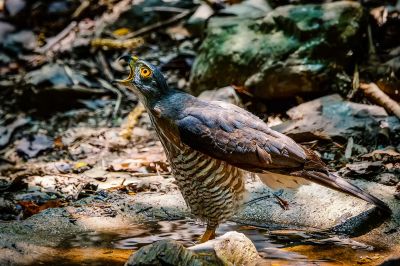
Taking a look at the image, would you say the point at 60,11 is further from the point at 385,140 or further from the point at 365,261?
the point at 365,261

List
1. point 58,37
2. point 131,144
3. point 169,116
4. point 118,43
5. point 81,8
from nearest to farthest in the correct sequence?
point 169,116 → point 131,144 → point 118,43 → point 58,37 → point 81,8

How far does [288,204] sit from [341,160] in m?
1.28

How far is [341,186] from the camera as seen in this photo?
163 inches

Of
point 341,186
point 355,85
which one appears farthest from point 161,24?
point 341,186

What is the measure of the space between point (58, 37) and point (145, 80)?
618cm

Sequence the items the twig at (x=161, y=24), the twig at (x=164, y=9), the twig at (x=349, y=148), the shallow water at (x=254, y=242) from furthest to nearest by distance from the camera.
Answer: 1. the twig at (x=164, y=9)
2. the twig at (x=161, y=24)
3. the twig at (x=349, y=148)
4. the shallow water at (x=254, y=242)

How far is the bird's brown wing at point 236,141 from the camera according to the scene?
407 centimetres

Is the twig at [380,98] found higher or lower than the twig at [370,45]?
lower

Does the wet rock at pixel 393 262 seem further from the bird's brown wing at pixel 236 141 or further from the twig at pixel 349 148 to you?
the twig at pixel 349 148

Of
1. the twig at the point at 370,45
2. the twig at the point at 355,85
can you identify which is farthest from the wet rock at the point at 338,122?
the twig at the point at 370,45

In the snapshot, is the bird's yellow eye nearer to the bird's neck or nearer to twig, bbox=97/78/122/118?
the bird's neck

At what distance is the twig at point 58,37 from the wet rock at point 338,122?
15.6ft

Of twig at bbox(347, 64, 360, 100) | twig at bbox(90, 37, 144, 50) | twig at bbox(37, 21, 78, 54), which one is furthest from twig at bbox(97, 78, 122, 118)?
twig at bbox(347, 64, 360, 100)

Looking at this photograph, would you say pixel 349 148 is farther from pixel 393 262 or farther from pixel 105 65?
pixel 105 65
